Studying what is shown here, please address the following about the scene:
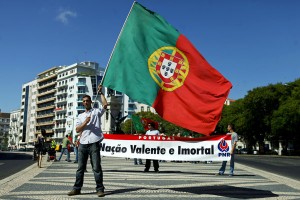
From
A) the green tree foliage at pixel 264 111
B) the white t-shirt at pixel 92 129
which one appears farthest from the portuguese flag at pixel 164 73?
the green tree foliage at pixel 264 111

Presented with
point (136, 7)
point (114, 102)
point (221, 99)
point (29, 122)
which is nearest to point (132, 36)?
point (136, 7)

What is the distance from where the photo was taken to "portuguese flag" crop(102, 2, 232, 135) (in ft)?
27.7

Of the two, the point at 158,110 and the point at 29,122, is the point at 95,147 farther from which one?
the point at 29,122

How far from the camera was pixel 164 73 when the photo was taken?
8594 millimetres

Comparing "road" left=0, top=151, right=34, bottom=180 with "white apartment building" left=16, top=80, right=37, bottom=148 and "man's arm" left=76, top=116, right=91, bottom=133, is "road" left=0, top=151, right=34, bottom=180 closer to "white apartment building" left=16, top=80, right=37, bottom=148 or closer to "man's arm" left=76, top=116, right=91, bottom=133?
"man's arm" left=76, top=116, right=91, bottom=133

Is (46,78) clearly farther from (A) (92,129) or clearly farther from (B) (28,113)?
(A) (92,129)

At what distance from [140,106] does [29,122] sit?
48.3m

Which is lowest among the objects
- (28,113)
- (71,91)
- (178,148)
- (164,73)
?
(178,148)

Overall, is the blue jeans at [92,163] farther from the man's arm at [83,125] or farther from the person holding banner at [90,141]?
the man's arm at [83,125]

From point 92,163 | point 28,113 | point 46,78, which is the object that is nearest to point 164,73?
point 92,163

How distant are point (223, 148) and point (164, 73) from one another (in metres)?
6.71

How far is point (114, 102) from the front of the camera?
100812 mm

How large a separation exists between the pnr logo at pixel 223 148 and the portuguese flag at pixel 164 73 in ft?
20.3

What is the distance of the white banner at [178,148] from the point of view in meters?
14.2
